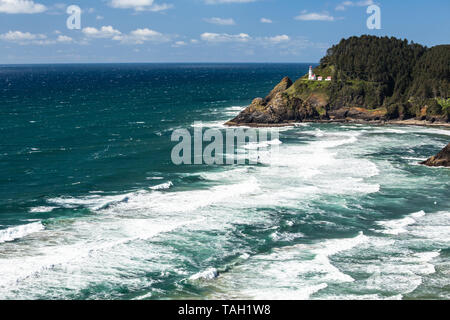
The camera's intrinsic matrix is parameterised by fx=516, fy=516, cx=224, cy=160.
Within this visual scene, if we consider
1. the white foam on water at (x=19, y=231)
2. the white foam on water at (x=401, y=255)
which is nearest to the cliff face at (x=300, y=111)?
the white foam on water at (x=401, y=255)

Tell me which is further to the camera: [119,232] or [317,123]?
[317,123]

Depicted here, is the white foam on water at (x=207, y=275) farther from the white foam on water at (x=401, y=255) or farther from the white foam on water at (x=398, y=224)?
the white foam on water at (x=398, y=224)

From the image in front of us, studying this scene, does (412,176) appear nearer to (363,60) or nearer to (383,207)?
(383,207)

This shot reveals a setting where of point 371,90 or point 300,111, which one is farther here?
point 371,90

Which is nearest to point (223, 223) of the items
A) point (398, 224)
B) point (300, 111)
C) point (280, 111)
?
point (398, 224)

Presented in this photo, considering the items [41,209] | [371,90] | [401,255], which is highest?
[371,90]

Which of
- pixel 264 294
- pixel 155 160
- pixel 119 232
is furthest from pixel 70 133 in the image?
pixel 264 294

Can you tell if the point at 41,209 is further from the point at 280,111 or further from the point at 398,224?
the point at 280,111
